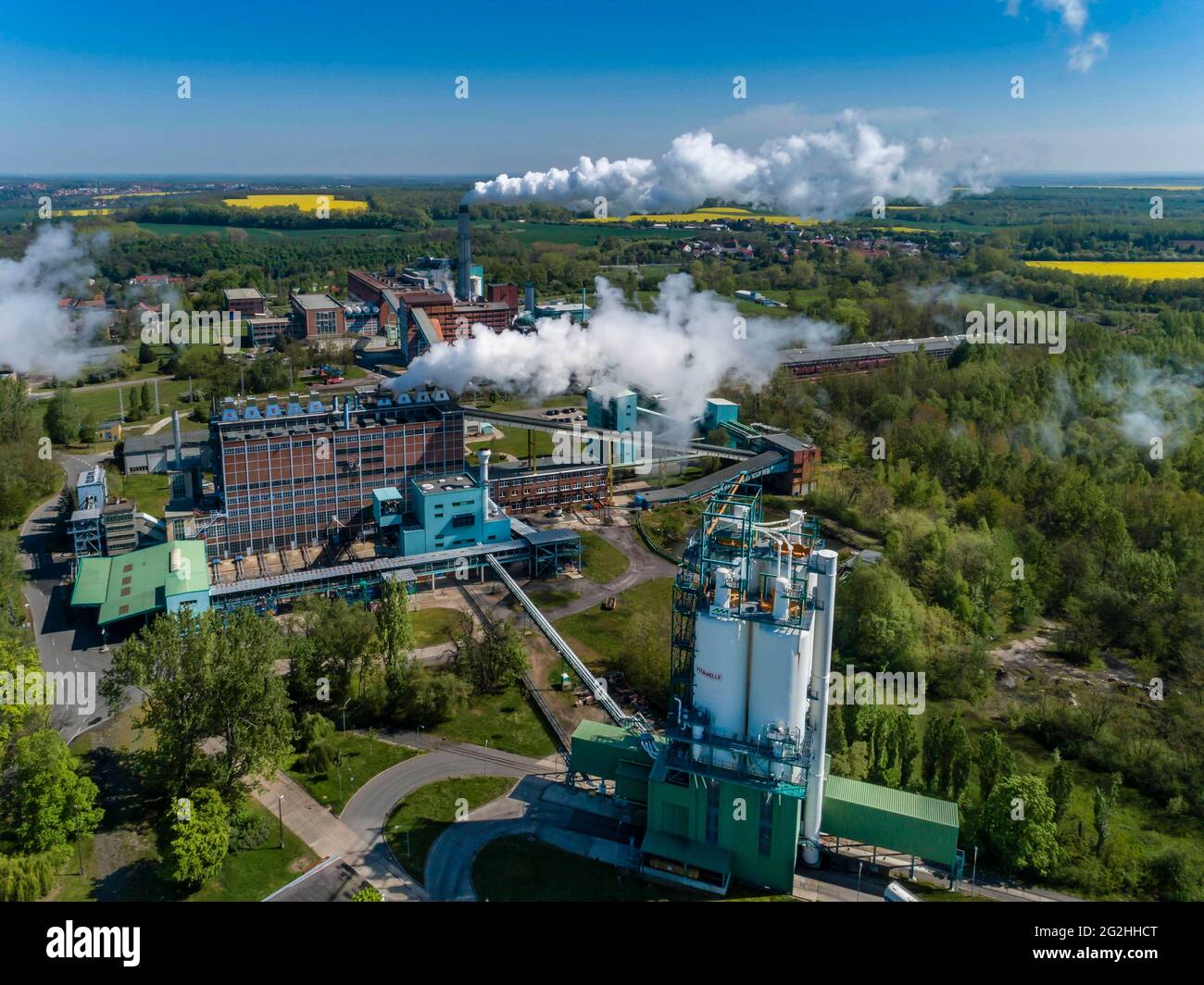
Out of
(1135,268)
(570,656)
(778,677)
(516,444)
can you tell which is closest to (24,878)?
(570,656)

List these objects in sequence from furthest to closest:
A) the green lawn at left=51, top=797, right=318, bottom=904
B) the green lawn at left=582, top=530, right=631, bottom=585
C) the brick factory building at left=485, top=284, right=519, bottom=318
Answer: the brick factory building at left=485, top=284, right=519, bottom=318 → the green lawn at left=582, top=530, right=631, bottom=585 → the green lawn at left=51, top=797, right=318, bottom=904

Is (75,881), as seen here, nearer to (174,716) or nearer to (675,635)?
(174,716)

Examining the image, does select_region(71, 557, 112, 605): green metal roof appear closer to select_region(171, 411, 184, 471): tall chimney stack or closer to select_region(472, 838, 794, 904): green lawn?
select_region(171, 411, 184, 471): tall chimney stack

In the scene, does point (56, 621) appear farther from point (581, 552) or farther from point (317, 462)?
point (581, 552)

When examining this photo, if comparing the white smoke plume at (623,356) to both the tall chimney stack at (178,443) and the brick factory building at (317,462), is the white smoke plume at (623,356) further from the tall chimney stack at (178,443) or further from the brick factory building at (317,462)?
the tall chimney stack at (178,443)

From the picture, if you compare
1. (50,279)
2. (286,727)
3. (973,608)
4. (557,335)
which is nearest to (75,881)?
(286,727)

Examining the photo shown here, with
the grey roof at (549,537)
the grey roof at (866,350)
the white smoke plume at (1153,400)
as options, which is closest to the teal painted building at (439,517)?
the grey roof at (549,537)

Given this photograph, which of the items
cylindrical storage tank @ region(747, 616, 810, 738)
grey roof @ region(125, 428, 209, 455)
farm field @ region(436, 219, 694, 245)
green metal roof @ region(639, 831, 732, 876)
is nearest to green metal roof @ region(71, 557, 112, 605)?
grey roof @ region(125, 428, 209, 455)
